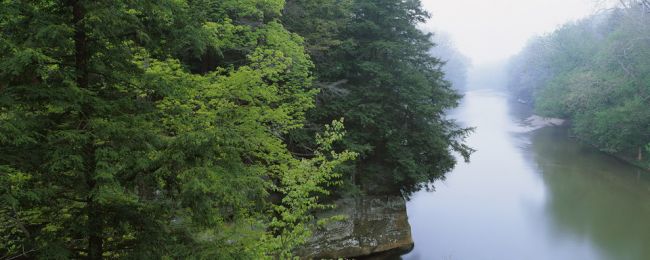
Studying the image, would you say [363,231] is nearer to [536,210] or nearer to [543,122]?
[536,210]

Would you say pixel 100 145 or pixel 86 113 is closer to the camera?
pixel 100 145

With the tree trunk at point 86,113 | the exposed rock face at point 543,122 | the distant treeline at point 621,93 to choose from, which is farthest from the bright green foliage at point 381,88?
the exposed rock face at point 543,122

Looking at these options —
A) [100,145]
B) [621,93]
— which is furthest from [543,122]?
[100,145]

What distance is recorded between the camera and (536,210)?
22125 mm

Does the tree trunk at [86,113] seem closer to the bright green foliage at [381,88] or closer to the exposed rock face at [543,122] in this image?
the bright green foliage at [381,88]

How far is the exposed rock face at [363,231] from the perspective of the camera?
1504cm

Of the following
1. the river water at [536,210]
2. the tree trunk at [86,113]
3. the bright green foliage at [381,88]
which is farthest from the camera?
the river water at [536,210]

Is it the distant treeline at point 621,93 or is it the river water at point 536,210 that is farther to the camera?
the distant treeline at point 621,93

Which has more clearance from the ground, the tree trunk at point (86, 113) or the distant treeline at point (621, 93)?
the distant treeline at point (621, 93)

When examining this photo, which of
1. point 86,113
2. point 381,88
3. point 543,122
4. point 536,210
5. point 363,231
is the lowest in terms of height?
point 363,231

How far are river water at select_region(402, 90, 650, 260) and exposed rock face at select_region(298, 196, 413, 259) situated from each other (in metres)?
1.08

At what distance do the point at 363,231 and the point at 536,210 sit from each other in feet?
36.2

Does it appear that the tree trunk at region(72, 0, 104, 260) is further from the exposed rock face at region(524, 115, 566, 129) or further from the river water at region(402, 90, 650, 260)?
the exposed rock face at region(524, 115, 566, 129)

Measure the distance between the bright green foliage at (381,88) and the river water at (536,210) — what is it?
359 cm
